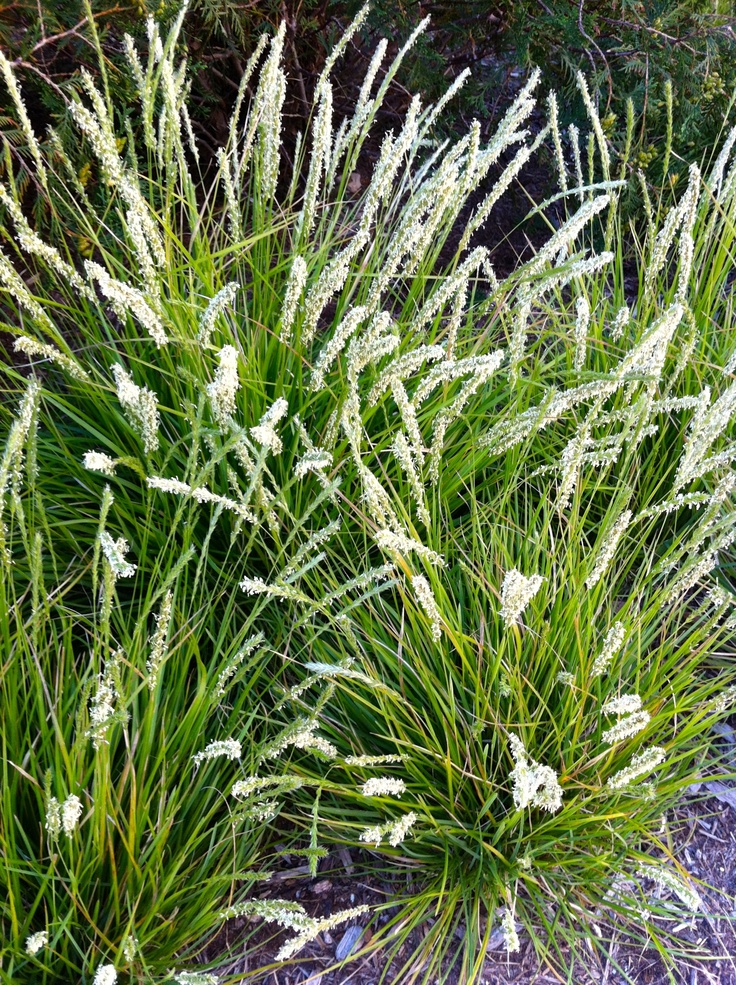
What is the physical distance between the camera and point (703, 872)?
6.67 ft

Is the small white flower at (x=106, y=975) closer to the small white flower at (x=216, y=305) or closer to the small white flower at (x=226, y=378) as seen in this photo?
the small white flower at (x=226, y=378)

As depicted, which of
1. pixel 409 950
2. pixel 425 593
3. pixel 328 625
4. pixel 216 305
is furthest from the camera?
pixel 409 950

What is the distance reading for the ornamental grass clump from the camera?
1507mm

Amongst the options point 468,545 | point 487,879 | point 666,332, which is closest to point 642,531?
point 468,545

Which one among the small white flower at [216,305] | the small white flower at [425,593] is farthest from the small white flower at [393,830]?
the small white flower at [216,305]

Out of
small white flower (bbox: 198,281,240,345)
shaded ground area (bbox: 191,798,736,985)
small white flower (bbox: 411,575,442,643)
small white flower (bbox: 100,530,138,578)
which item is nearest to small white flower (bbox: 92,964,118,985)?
shaded ground area (bbox: 191,798,736,985)

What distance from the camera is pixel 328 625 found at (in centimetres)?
174

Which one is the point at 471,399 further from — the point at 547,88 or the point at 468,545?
the point at 547,88

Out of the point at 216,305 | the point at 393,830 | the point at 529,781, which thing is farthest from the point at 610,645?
the point at 216,305

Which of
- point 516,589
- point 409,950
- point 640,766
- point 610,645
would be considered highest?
point 516,589

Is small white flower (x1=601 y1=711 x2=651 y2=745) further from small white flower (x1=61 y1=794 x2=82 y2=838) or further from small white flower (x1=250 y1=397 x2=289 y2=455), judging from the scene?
small white flower (x1=61 y1=794 x2=82 y2=838)

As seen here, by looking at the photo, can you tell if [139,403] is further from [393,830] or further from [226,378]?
[393,830]

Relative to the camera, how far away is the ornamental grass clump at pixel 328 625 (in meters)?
1.51

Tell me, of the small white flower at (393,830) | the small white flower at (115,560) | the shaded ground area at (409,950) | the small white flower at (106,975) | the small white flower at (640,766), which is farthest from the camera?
the shaded ground area at (409,950)
